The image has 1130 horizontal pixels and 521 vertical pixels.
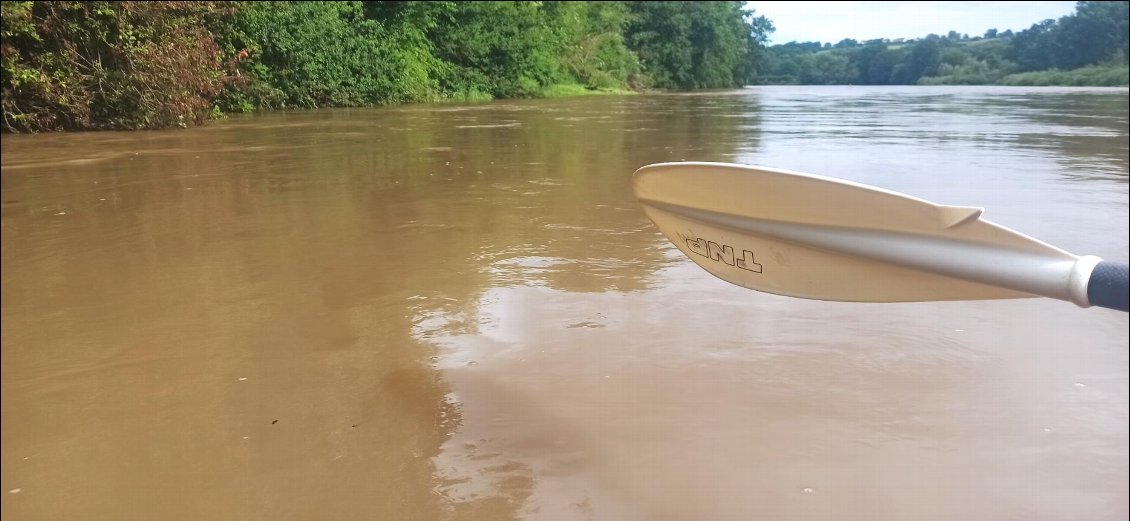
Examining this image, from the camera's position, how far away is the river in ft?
4.49

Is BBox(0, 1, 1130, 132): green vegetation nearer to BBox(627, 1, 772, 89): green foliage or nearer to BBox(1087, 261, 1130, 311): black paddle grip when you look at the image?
BBox(627, 1, 772, 89): green foliage

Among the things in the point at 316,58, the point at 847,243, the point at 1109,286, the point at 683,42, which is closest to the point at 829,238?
the point at 847,243

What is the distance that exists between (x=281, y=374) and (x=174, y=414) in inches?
10.0

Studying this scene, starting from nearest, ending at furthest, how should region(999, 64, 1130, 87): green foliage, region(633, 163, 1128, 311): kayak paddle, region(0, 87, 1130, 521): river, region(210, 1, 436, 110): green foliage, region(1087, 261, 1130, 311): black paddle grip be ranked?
1. region(1087, 261, 1130, 311): black paddle grip
2. region(633, 163, 1128, 311): kayak paddle
3. region(0, 87, 1130, 521): river
4. region(210, 1, 436, 110): green foliage
5. region(999, 64, 1130, 87): green foliage

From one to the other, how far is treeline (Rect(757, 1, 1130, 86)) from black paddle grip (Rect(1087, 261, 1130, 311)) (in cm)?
4368

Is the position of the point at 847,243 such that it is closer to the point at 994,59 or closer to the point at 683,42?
the point at 683,42

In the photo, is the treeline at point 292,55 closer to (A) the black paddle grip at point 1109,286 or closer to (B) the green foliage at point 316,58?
(B) the green foliage at point 316,58

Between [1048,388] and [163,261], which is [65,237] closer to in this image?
[163,261]

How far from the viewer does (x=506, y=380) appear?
183 cm

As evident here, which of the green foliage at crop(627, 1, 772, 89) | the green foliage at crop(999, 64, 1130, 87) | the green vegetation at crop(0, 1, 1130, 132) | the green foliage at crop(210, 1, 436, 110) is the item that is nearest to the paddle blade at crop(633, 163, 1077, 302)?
A: the green vegetation at crop(0, 1, 1130, 132)

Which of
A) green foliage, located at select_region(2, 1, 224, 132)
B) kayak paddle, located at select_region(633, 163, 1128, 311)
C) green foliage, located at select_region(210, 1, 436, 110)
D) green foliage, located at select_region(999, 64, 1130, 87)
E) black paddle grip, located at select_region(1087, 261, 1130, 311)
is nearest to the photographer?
black paddle grip, located at select_region(1087, 261, 1130, 311)

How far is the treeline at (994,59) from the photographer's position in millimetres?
45000

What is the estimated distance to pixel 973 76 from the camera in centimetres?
5419

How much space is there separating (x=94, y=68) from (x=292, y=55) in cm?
566
